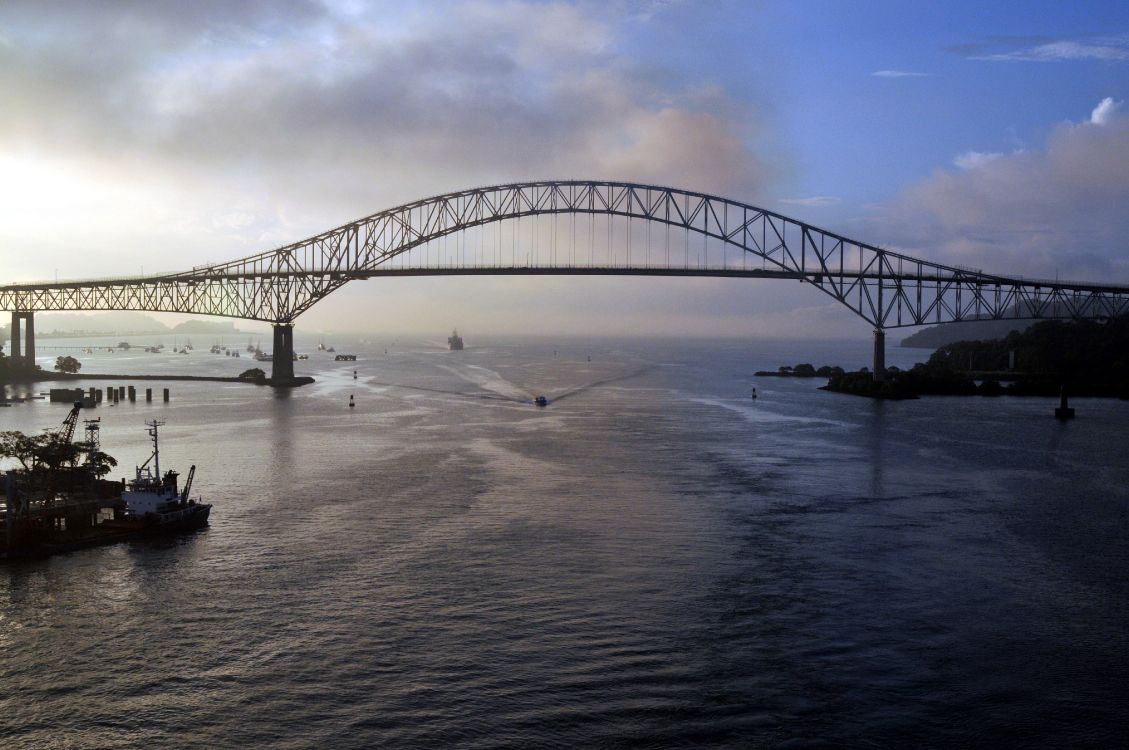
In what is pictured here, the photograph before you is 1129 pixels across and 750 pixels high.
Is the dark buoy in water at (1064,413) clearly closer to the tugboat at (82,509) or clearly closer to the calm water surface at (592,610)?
the calm water surface at (592,610)

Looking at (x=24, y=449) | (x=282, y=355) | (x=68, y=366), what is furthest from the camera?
(x=68, y=366)

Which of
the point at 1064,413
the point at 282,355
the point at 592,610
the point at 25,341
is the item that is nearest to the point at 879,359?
the point at 1064,413

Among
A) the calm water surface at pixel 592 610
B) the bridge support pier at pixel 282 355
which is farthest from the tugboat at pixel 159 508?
the bridge support pier at pixel 282 355

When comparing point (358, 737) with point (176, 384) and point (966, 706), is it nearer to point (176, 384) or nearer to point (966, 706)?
point (966, 706)

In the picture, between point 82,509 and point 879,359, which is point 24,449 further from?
point 879,359

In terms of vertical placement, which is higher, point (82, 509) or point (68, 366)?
point (68, 366)

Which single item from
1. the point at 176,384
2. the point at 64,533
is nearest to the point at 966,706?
the point at 64,533
